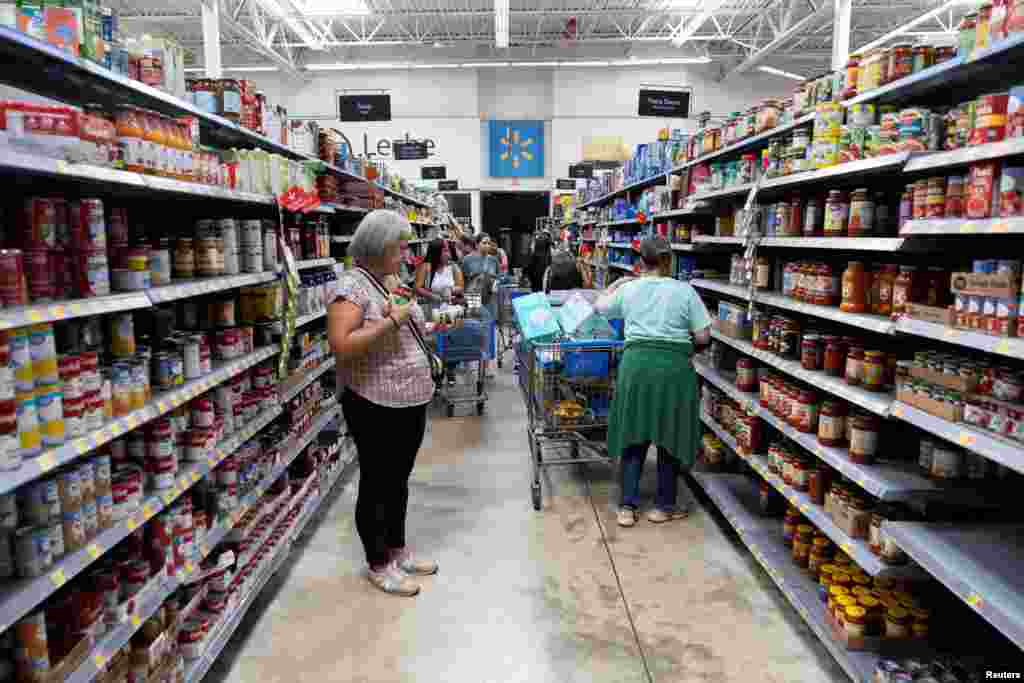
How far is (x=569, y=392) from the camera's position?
5.00 m

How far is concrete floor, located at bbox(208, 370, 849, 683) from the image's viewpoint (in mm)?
2898

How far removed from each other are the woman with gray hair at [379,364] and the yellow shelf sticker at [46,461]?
Answer: 4.12ft

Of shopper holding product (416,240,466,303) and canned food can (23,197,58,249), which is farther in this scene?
shopper holding product (416,240,466,303)

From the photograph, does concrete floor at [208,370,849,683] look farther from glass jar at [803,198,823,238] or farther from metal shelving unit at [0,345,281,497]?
glass jar at [803,198,823,238]

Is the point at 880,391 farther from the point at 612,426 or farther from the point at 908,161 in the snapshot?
the point at 612,426

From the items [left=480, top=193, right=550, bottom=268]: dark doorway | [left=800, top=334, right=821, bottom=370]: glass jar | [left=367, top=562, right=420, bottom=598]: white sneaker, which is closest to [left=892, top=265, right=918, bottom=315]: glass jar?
[left=800, top=334, right=821, bottom=370]: glass jar

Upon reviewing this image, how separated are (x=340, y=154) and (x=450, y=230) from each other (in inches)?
386

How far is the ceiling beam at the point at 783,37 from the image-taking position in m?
12.9

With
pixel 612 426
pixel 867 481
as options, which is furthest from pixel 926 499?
pixel 612 426

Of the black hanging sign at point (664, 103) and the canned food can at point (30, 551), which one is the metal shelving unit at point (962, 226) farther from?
the black hanging sign at point (664, 103)

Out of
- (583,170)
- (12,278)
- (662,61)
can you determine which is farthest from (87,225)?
(662,61)

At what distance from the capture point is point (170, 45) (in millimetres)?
2760

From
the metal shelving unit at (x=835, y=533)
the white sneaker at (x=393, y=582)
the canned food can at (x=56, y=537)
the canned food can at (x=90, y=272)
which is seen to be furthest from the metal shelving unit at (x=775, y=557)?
the canned food can at (x=90, y=272)

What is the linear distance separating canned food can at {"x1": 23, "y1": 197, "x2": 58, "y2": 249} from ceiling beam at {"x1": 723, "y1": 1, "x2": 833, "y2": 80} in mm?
13181
